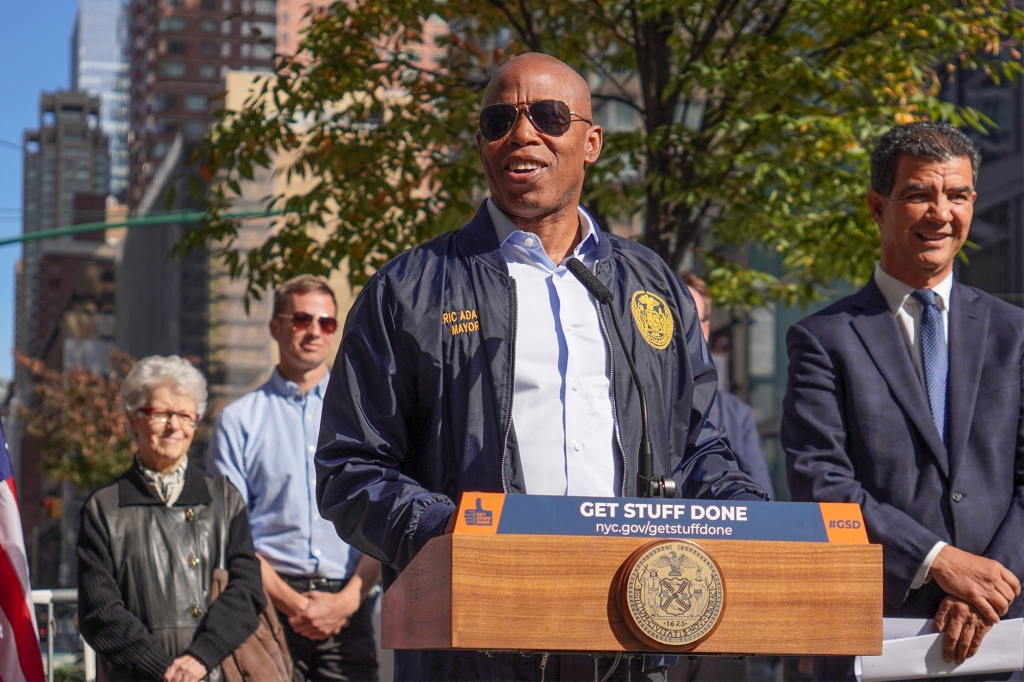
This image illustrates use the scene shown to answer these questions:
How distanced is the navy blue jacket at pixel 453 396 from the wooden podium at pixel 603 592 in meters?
0.55

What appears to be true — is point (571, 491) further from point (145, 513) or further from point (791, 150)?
point (791, 150)

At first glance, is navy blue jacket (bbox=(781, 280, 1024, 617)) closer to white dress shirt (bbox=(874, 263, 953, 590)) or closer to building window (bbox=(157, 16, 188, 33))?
white dress shirt (bbox=(874, 263, 953, 590))

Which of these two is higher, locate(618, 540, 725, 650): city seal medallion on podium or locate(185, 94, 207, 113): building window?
locate(185, 94, 207, 113): building window

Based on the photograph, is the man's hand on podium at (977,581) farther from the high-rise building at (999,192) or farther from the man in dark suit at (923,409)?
the high-rise building at (999,192)

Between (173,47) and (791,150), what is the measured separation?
13132cm

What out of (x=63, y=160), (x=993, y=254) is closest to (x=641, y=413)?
(x=993, y=254)

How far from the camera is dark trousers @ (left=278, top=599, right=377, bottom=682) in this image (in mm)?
6082

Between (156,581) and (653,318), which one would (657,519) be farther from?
(156,581)

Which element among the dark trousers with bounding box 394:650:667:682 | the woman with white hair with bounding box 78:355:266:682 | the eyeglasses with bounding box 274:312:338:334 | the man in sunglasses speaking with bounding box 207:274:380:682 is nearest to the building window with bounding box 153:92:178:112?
the eyeglasses with bounding box 274:312:338:334

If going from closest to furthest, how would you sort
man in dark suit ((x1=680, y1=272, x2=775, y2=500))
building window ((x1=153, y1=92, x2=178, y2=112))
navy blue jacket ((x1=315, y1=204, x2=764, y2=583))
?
navy blue jacket ((x1=315, y1=204, x2=764, y2=583)), man in dark suit ((x1=680, y1=272, x2=775, y2=500)), building window ((x1=153, y1=92, x2=178, y2=112))

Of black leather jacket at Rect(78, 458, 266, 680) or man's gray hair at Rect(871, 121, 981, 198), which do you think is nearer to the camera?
man's gray hair at Rect(871, 121, 981, 198)

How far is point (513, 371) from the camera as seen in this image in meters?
3.11

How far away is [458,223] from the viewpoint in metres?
9.31

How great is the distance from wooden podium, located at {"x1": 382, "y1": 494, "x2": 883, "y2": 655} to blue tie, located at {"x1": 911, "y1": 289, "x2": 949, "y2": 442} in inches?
67.1
